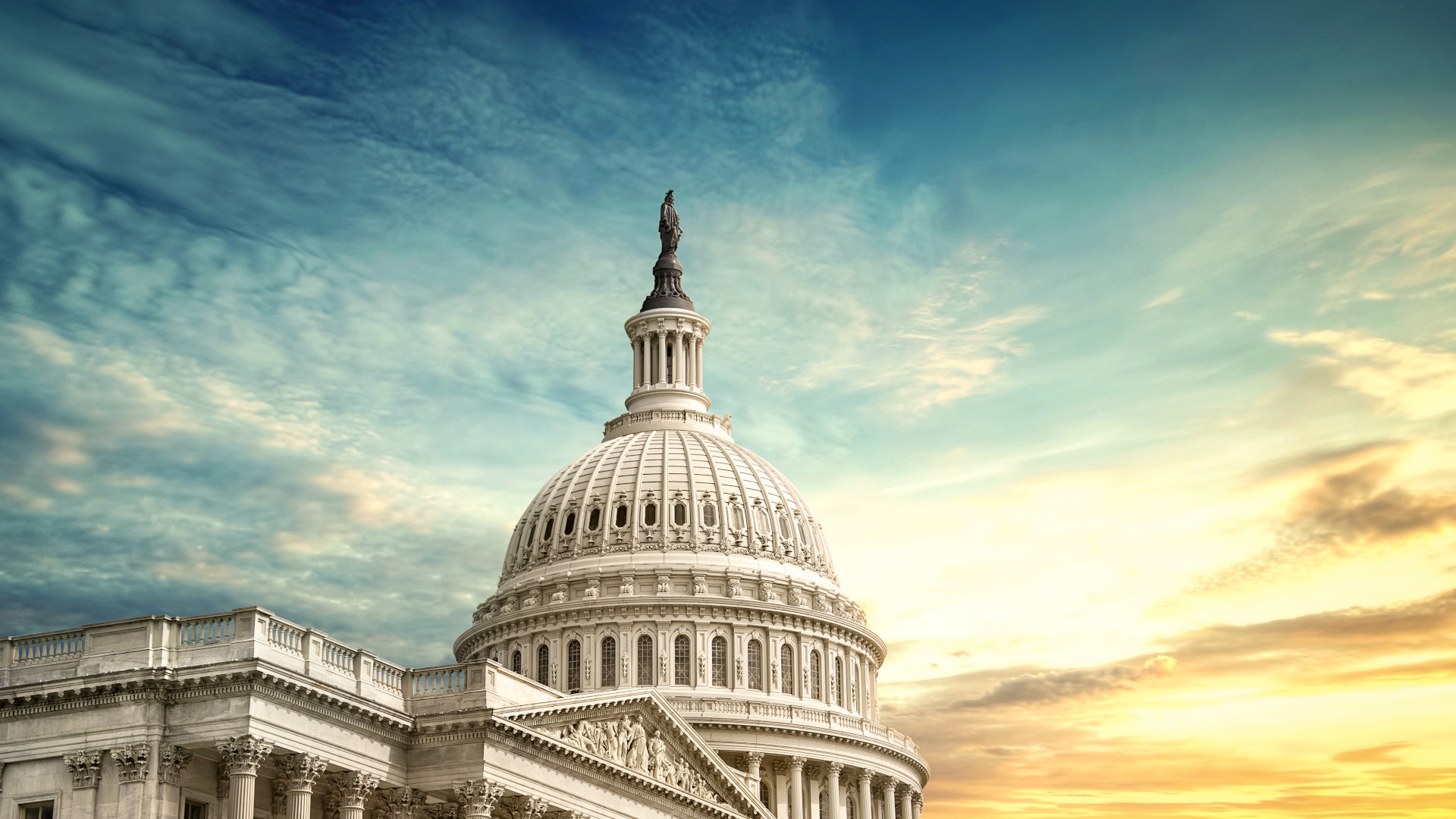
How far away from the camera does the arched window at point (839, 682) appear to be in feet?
367

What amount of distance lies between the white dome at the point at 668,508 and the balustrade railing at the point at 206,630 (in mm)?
61666

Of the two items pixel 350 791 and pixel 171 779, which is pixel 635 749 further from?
pixel 171 779

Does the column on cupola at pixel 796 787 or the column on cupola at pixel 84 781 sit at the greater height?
the column on cupola at pixel 796 787

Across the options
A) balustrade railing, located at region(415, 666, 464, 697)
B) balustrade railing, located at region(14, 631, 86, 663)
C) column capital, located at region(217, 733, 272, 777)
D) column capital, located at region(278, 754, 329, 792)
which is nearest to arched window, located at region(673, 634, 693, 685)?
balustrade railing, located at region(415, 666, 464, 697)

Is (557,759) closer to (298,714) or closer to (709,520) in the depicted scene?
(298,714)

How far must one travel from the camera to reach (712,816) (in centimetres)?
7075

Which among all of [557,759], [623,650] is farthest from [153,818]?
[623,650]

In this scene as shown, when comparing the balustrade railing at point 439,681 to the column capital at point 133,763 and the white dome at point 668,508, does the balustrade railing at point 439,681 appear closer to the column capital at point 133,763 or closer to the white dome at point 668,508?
the column capital at point 133,763

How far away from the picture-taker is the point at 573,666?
108 meters

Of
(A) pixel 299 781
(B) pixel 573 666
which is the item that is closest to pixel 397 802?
(A) pixel 299 781

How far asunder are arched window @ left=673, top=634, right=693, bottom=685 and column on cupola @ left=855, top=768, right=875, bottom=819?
486 inches

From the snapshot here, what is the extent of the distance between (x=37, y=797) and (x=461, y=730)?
41.0 ft

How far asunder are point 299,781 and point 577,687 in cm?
5723

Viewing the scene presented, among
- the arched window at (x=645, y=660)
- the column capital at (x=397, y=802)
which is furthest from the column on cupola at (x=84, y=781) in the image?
the arched window at (x=645, y=660)
